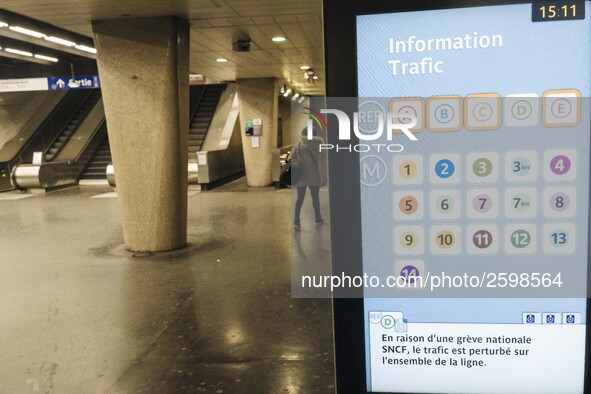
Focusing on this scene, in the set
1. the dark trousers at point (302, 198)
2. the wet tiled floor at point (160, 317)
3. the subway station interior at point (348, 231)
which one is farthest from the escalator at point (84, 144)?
the wet tiled floor at point (160, 317)

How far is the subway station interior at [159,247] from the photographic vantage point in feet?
10.9

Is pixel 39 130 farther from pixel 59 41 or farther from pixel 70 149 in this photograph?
pixel 59 41

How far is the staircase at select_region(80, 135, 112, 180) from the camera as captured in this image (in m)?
16.4

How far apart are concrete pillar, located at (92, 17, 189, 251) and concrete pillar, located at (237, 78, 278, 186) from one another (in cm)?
746

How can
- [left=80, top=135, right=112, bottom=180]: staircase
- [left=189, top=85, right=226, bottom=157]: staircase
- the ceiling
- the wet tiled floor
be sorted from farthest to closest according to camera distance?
[left=189, top=85, right=226, bottom=157]: staircase
[left=80, top=135, right=112, bottom=180]: staircase
the ceiling
the wet tiled floor

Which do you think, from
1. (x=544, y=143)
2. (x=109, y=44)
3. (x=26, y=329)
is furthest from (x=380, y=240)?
(x=109, y=44)

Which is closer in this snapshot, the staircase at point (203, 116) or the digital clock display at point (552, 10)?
the digital clock display at point (552, 10)

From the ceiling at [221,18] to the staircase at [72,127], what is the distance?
9.39 metres

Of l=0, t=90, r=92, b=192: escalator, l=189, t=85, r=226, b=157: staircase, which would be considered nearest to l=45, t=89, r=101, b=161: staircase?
l=0, t=90, r=92, b=192: escalator

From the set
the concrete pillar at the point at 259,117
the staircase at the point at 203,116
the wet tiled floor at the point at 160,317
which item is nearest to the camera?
the wet tiled floor at the point at 160,317

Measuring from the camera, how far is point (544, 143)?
1107 mm

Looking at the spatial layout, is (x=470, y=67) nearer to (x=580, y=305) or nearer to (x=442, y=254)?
(x=442, y=254)

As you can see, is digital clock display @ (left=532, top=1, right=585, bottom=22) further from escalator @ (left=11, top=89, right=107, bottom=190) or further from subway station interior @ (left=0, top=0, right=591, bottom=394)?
escalator @ (left=11, top=89, right=107, bottom=190)

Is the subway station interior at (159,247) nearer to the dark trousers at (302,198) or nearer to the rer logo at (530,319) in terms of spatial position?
the dark trousers at (302,198)
